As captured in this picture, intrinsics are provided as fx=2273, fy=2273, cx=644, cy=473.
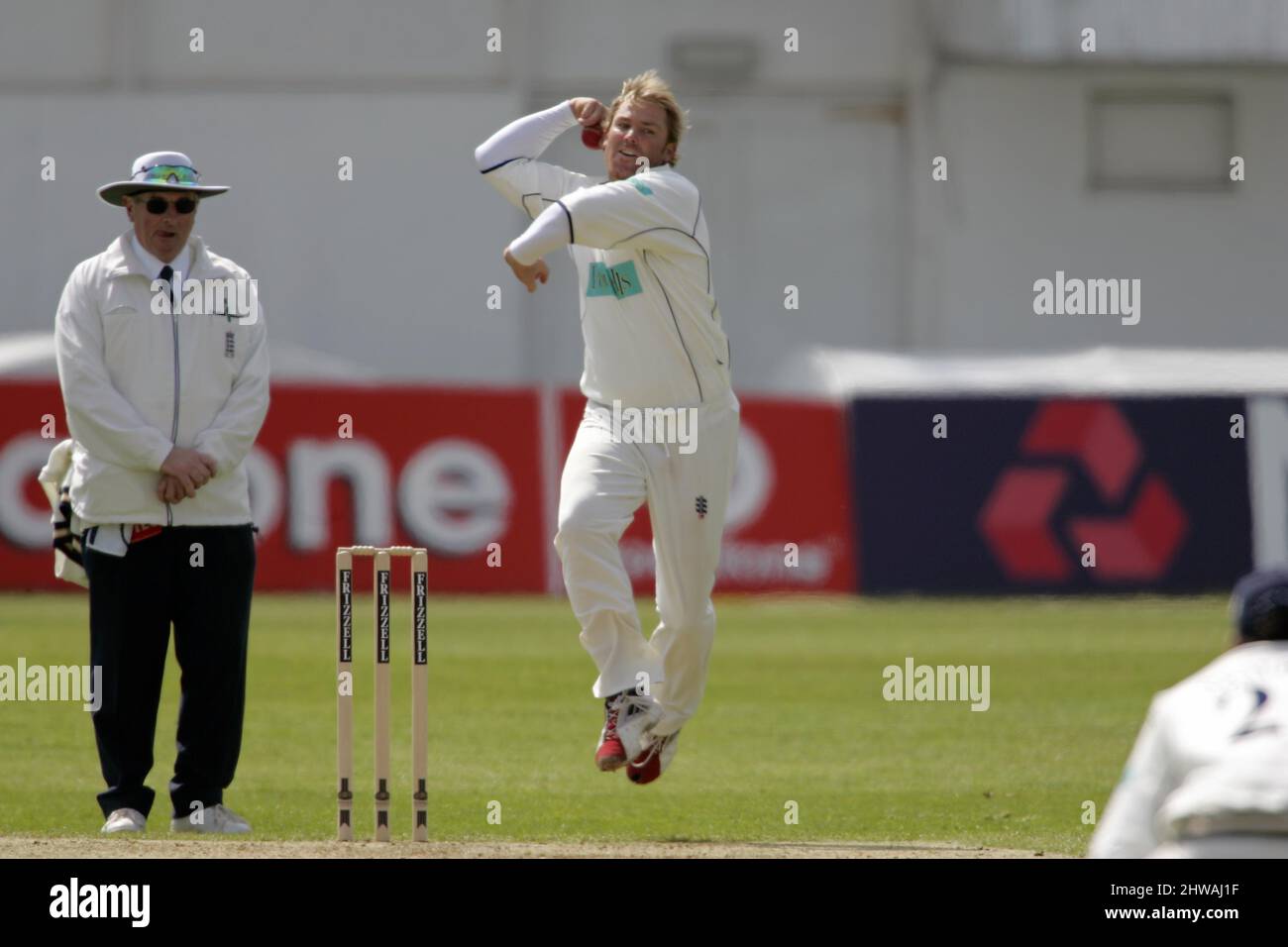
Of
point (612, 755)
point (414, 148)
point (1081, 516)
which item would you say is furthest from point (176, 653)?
point (414, 148)

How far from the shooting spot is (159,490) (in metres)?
8.00

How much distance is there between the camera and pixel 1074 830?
28.5 ft

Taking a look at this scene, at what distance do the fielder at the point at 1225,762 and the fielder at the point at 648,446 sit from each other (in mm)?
3666

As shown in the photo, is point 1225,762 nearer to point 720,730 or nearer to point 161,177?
point 161,177

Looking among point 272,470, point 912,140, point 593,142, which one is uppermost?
point 912,140

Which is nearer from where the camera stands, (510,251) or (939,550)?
(510,251)

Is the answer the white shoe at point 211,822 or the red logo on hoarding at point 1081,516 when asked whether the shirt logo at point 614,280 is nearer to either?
the white shoe at point 211,822

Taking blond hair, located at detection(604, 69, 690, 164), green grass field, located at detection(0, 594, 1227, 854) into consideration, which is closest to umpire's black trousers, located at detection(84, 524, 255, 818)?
green grass field, located at detection(0, 594, 1227, 854)

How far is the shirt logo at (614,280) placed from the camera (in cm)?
799

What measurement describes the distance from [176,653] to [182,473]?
666 millimetres
